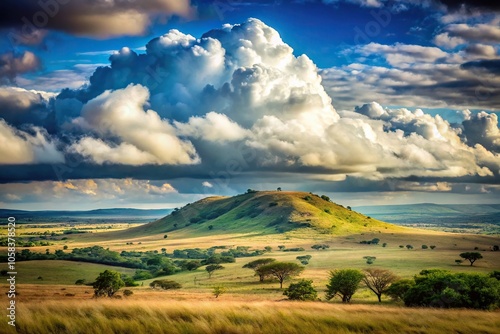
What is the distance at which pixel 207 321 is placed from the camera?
15.4m

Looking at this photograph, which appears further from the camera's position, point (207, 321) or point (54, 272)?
point (54, 272)

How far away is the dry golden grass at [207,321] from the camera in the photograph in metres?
14.6

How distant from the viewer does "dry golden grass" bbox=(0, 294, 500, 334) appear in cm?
1462

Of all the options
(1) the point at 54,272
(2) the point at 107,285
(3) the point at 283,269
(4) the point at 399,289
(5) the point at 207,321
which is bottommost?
(1) the point at 54,272

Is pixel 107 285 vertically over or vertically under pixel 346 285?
over

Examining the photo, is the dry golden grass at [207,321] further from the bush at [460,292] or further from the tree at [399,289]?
the tree at [399,289]

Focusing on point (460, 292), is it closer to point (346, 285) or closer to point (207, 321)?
point (346, 285)

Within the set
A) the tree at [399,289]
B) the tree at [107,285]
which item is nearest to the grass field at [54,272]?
the tree at [107,285]

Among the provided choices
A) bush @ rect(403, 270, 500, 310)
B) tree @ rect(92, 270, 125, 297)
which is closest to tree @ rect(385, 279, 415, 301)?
bush @ rect(403, 270, 500, 310)

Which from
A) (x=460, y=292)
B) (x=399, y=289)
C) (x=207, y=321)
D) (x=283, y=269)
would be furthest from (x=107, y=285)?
(x=207, y=321)

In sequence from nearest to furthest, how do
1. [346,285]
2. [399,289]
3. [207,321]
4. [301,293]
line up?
[207,321]
[399,289]
[301,293]
[346,285]

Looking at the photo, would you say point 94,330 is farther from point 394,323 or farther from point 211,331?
point 394,323

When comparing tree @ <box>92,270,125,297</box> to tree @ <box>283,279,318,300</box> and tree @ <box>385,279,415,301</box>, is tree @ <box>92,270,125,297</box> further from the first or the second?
tree @ <box>385,279,415,301</box>

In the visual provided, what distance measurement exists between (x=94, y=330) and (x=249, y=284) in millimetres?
89921
